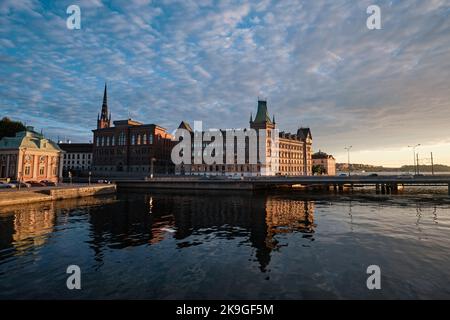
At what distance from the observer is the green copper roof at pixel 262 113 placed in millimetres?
133500

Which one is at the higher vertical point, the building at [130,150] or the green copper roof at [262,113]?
the green copper roof at [262,113]

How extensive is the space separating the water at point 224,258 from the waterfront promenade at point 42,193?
51.4 feet

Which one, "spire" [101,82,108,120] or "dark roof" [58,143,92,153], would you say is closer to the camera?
"spire" [101,82,108,120]

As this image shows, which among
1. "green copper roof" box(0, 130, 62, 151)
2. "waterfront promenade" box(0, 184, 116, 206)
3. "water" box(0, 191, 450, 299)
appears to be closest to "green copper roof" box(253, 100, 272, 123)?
"waterfront promenade" box(0, 184, 116, 206)

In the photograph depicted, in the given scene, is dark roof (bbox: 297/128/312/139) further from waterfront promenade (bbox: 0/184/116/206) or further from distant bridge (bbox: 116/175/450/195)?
waterfront promenade (bbox: 0/184/116/206)

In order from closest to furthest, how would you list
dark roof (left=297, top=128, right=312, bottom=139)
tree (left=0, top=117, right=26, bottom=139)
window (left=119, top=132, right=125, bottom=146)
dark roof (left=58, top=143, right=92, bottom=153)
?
tree (left=0, top=117, right=26, bottom=139)
window (left=119, top=132, right=125, bottom=146)
dark roof (left=58, top=143, right=92, bottom=153)
dark roof (left=297, top=128, right=312, bottom=139)

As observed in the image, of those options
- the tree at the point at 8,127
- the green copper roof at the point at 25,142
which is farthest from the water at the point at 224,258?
the tree at the point at 8,127

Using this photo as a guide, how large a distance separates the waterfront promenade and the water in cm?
1565

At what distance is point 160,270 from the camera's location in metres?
15.9

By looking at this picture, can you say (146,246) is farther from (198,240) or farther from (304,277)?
(304,277)

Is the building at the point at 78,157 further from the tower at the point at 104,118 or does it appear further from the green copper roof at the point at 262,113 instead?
the green copper roof at the point at 262,113

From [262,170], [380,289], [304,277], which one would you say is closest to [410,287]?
[380,289]

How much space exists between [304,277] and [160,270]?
8860 mm

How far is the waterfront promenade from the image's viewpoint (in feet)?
148
